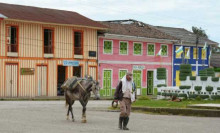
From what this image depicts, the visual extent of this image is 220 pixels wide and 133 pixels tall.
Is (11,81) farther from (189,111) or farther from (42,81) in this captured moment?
(189,111)

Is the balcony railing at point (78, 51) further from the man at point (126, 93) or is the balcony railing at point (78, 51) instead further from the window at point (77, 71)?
the man at point (126, 93)

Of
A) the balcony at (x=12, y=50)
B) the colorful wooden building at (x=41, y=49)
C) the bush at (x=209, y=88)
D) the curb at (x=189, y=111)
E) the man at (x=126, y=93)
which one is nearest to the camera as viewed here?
the man at (x=126, y=93)

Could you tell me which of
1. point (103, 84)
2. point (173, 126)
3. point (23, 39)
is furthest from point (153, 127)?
point (103, 84)

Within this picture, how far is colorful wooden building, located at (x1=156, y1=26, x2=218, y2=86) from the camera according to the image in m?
58.5

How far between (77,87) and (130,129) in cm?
393

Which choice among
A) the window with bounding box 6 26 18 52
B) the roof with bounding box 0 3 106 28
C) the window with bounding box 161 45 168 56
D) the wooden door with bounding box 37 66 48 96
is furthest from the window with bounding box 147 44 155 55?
the window with bounding box 6 26 18 52

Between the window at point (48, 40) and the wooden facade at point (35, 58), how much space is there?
0.80ft

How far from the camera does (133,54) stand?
5416 centimetres

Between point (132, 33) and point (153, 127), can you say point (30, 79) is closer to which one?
point (132, 33)

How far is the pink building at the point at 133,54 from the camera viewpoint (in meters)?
51.4

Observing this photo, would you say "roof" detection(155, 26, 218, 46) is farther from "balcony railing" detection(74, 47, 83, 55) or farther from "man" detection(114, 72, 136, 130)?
"man" detection(114, 72, 136, 130)

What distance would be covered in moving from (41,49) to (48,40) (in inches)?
48.3

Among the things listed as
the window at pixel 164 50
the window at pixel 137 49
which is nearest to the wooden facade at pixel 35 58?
the window at pixel 137 49

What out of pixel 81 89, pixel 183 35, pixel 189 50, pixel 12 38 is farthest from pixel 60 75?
pixel 81 89
